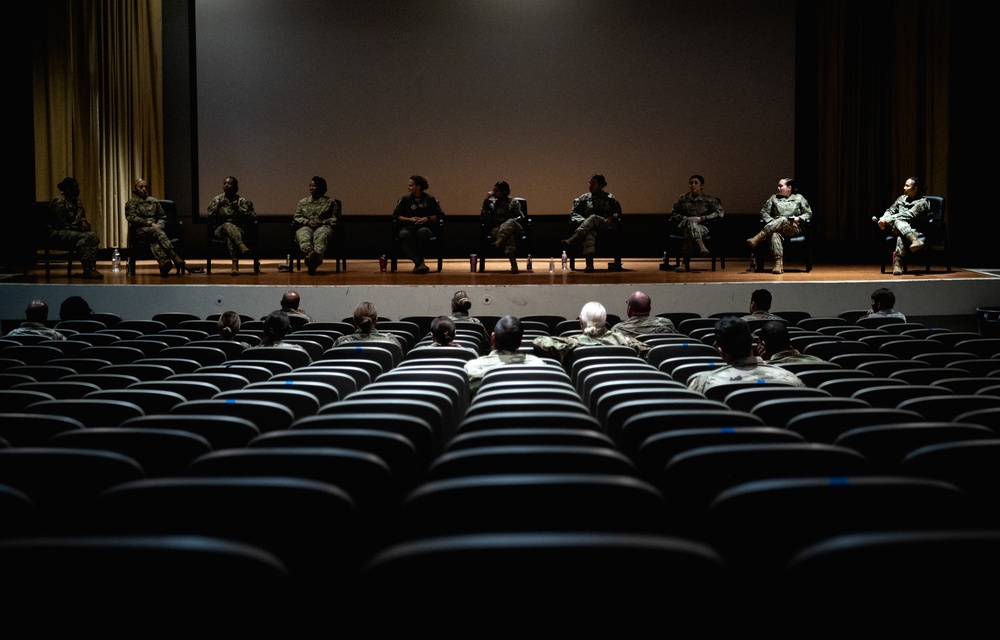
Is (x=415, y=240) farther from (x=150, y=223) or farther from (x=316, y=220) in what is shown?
(x=150, y=223)

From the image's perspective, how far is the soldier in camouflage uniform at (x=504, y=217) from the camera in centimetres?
962

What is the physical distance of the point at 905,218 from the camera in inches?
360

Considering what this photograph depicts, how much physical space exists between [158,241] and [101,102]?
12.2 feet

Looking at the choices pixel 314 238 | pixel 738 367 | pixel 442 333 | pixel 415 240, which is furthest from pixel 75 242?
pixel 738 367

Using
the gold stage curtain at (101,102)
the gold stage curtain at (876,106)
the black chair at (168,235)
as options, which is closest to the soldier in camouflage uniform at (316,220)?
the black chair at (168,235)

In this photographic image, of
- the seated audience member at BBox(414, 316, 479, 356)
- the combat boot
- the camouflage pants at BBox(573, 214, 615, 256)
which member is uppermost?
the camouflage pants at BBox(573, 214, 615, 256)

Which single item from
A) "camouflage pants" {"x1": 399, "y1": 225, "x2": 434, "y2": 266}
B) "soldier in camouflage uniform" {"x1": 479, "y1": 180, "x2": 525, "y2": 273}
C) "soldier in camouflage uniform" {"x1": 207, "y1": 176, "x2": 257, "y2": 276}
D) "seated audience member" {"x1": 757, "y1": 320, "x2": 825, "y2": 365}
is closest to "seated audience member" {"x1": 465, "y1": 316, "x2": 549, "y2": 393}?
"seated audience member" {"x1": 757, "y1": 320, "x2": 825, "y2": 365}

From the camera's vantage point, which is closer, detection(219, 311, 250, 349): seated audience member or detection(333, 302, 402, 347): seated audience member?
detection(333, 302, 402, 347): seated audience member

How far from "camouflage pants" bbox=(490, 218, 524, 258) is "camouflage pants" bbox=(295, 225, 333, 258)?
1898 mm

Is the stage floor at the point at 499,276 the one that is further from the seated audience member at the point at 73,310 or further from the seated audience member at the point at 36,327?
the seated audience member at the point at 36,327

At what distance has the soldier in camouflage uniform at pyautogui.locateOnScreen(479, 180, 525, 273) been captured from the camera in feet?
31.6

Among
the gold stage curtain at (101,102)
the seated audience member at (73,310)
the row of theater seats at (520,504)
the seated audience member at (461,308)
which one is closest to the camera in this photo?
the row of theater seats at (520,504)

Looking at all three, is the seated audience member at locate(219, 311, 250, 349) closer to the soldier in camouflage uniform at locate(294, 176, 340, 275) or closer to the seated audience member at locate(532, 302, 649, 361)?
the seated audience member at locate(532, 302, 649, 361)

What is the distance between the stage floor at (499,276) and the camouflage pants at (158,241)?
0.81 feet
